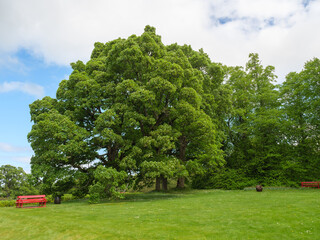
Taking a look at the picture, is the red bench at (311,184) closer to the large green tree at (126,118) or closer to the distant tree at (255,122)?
the distant tree at (255,122)

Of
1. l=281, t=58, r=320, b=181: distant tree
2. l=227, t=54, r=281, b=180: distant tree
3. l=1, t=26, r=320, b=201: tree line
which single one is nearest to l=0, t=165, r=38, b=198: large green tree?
l=1, t=26, r=320, b=201: tree line

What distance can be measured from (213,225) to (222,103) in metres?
27.3

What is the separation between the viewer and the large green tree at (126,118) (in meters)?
21.4

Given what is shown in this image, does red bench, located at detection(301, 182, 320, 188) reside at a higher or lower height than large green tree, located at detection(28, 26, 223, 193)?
lower

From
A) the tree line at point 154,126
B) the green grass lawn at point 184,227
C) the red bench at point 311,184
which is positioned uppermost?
the tree line at point 154,126

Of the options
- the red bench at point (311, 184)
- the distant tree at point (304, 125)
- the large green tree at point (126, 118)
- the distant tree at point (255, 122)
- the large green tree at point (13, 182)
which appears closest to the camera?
the large green tree at point (126, 118)

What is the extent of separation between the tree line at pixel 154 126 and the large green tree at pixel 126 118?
0.11 metres

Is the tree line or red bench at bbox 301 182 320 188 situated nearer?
the tree line

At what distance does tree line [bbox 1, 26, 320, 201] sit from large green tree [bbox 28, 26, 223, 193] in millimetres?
110

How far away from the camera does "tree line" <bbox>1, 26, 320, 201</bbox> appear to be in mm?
21594

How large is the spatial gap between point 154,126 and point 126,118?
4.28 m

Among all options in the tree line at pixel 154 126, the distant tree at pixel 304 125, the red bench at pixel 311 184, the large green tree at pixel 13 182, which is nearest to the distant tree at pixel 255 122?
the tree line at pixel 154 126

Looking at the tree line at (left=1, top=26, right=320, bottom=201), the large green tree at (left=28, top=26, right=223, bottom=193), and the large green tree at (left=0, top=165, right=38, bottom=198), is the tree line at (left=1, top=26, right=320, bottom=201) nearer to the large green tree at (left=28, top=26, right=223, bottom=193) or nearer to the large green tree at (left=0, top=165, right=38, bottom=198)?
the large green tree at (left=28, top=26, right=223, bottom=193)

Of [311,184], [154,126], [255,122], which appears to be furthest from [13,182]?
[311,184]
